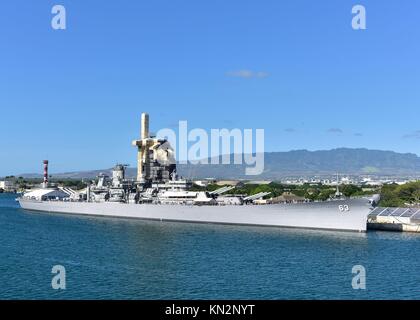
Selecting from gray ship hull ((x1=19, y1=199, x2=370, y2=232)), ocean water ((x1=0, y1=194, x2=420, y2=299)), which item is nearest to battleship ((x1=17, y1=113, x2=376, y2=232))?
gray ship hull ((x1=19, y1=199, x2=370, y2=232))

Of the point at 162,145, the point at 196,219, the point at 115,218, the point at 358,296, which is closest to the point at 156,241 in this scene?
the point at 196,219

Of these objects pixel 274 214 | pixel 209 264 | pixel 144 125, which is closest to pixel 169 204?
pixel 274 214

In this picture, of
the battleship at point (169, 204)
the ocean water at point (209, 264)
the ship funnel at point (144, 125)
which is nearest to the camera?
the ocean water at point (209, 264)

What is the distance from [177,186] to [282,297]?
123 ft

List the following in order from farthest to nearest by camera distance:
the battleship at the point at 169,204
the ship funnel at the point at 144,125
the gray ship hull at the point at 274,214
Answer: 1. the ship funnel at the point at 144,125
2. the battleship at the point at 169,204
3. the gray ship hull at the point at 274,214

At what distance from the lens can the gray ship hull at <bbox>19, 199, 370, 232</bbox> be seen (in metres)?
38.5

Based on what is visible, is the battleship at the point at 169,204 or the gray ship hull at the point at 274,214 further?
the battleship at the point at 169,204

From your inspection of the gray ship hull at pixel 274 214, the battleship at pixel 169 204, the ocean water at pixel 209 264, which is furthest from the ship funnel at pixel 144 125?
the ocean water at pixel 209 264

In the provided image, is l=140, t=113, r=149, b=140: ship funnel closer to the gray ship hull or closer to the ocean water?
the gray ship hull

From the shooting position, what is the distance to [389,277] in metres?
21.5

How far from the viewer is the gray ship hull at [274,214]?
38531 millimetres

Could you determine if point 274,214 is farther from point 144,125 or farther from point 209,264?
point 144,125

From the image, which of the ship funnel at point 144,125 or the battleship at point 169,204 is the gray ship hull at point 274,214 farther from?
the ship funnel at point 144,125
